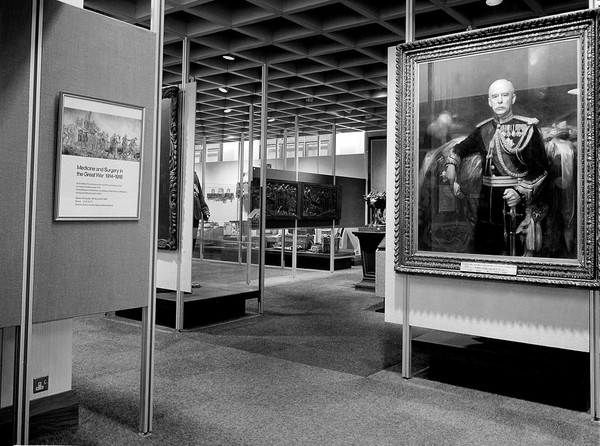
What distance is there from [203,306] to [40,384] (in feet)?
10.8

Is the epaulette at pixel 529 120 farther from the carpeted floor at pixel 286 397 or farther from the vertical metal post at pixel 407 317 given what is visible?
the carpeted floor at pixel 286 397

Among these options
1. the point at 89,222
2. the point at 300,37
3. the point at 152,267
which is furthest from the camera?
the point at 300,37

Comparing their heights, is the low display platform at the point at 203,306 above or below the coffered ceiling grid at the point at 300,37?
below

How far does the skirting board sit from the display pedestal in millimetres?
6512

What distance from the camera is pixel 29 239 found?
2.57 m

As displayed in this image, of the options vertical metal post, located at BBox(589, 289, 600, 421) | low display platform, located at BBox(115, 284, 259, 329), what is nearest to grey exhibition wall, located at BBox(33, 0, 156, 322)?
vertical metal post, located at BBox(589, 289, 600, 421)

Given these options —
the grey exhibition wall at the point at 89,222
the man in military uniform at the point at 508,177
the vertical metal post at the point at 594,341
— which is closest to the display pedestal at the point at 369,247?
the man in military uniform at the point at 508,177

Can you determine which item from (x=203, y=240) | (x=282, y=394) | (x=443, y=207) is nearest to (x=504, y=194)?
(x=443, y=207)

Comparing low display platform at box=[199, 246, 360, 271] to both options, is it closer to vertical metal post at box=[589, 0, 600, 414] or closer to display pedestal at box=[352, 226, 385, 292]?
display pedestal at box=[352, 226, 385, 292]

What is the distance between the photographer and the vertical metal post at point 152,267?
312 cm

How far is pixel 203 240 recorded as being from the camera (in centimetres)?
1214

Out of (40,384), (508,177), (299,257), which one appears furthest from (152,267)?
(299,257)

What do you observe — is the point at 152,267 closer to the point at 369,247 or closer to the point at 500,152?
the point at 500,152

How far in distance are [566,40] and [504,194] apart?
1067 millimetres
